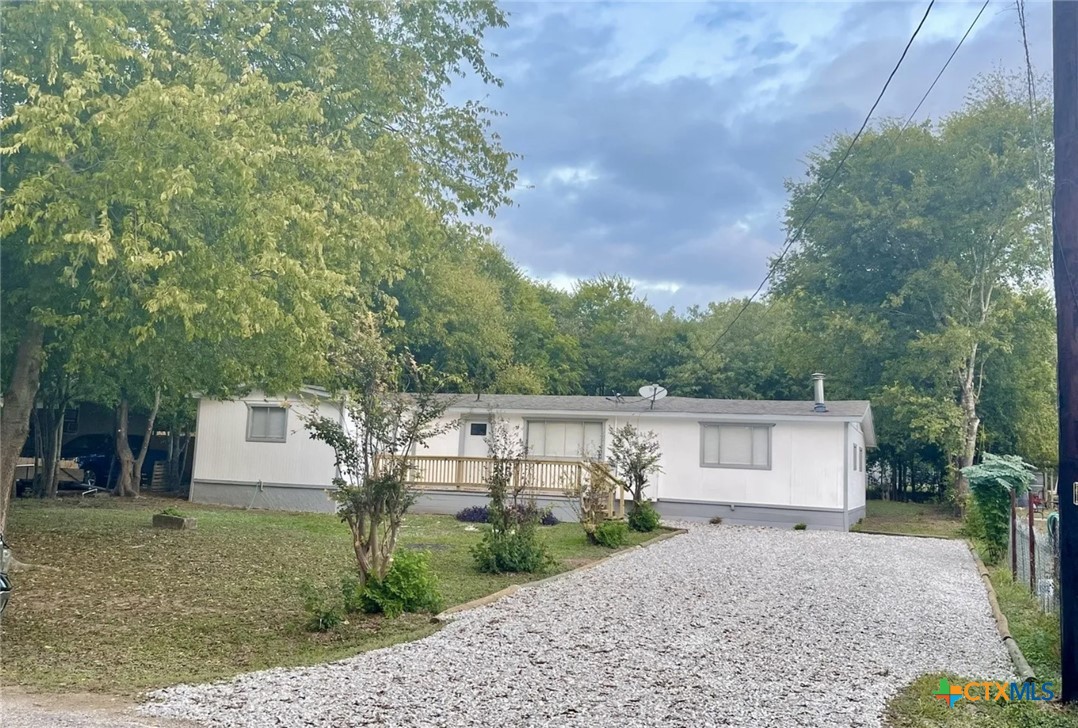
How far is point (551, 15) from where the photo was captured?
12117 mm

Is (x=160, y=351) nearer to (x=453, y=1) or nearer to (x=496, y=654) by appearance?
(x=496, y=654)

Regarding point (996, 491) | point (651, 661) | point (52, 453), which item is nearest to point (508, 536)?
point (651, 661)

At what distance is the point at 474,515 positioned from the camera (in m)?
18.7

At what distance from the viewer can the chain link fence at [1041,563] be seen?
8.12 metres

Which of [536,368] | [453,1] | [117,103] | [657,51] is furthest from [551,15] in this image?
[536,368]

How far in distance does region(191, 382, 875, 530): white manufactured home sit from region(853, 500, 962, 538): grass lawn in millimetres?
772

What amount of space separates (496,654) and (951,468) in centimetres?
1983

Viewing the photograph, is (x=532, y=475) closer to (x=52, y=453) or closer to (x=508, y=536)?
(x=508, y=536)

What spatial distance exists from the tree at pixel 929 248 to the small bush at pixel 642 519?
1085 centimetres

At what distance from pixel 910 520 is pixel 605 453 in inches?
336

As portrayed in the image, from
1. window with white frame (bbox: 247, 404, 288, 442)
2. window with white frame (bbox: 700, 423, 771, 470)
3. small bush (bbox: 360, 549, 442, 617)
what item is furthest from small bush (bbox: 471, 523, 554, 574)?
window with white frame (bbox: 247, 404, 288, 442)

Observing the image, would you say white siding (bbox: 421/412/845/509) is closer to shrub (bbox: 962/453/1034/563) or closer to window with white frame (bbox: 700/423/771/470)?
window with white frame (bbox: 700/423/771/470)

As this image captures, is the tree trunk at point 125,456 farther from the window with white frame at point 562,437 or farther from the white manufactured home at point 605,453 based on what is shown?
the window with white frame at point 562,437

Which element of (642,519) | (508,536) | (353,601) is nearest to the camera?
(353,601)
